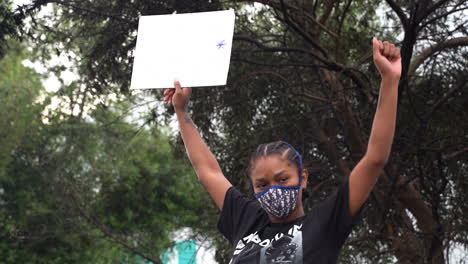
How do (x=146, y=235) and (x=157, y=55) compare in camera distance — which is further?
(x=146, y=235)

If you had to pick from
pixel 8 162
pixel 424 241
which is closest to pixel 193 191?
pixel 8 162

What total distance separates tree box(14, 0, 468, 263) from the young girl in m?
4.30

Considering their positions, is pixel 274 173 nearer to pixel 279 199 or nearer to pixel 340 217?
pixel 279 199

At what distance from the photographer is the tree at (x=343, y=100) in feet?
25.1

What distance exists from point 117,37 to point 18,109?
860cm

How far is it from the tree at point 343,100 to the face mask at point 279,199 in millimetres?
4409

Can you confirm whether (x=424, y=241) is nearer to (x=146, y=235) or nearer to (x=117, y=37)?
(x=117, y=37)

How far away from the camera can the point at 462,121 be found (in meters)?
8.02

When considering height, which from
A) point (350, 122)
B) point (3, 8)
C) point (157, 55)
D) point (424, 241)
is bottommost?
point (157, 55)

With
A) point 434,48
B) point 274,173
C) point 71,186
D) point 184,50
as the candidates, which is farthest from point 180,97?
point 71,186

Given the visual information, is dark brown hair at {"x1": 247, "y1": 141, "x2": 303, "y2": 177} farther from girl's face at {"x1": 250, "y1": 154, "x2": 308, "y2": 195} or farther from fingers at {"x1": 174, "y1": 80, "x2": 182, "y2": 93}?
fingers at {"x1": 174, "y1": 80, "x2": 182, "y2": 93}

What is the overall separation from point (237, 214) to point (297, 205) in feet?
0.94

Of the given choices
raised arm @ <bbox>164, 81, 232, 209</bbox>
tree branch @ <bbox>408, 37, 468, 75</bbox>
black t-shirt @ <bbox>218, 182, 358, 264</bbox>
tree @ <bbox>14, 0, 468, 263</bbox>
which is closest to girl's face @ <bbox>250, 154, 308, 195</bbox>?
black t-shirt @ <bbox>218, 182, 358, 264</bbox>

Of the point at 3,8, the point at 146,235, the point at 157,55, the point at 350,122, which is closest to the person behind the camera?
the point at 157,55
